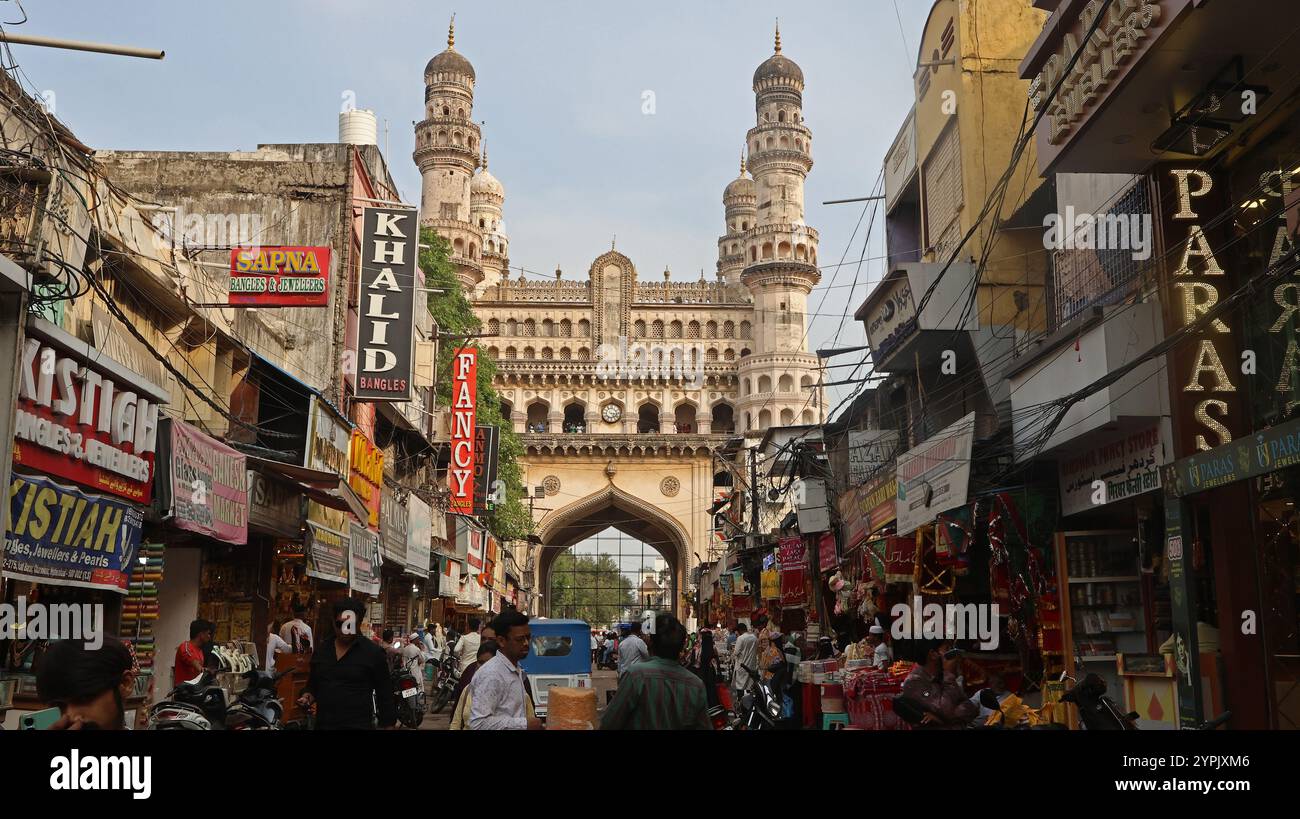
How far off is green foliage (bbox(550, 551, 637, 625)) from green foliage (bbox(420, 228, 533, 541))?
57.0ft

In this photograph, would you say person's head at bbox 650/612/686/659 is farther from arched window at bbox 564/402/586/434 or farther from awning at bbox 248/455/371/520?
arched window at bbox 564/402/586/434

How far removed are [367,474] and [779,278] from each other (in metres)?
40.6

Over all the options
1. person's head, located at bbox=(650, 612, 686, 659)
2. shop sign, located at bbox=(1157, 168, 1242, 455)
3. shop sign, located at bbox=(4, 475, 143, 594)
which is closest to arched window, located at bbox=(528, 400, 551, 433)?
shop sign, located at bbox=(4, 475, 143, 594)

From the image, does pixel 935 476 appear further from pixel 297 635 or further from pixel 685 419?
pixel 685 419

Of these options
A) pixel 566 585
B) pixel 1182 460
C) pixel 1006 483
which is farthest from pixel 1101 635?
pixel 566 585

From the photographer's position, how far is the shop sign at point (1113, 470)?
9258 mm

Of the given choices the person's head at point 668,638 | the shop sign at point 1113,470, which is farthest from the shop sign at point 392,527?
the person's head at point 668,638

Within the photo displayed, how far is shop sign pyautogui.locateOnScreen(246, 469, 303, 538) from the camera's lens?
1250 cm

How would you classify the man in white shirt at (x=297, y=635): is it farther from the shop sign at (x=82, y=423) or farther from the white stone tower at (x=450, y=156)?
the white stone tower at (x=450, y=156)

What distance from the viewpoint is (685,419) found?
60688 millimetres

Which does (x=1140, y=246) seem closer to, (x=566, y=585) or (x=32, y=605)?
(x=32, y=605)

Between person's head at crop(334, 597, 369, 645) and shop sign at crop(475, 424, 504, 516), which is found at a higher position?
shop sign at crop(475, 424, 504, 516)

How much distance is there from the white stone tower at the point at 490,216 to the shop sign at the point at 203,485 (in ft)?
175

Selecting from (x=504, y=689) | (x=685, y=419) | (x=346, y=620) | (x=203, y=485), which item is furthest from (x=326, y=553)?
(x=685, y=419)
